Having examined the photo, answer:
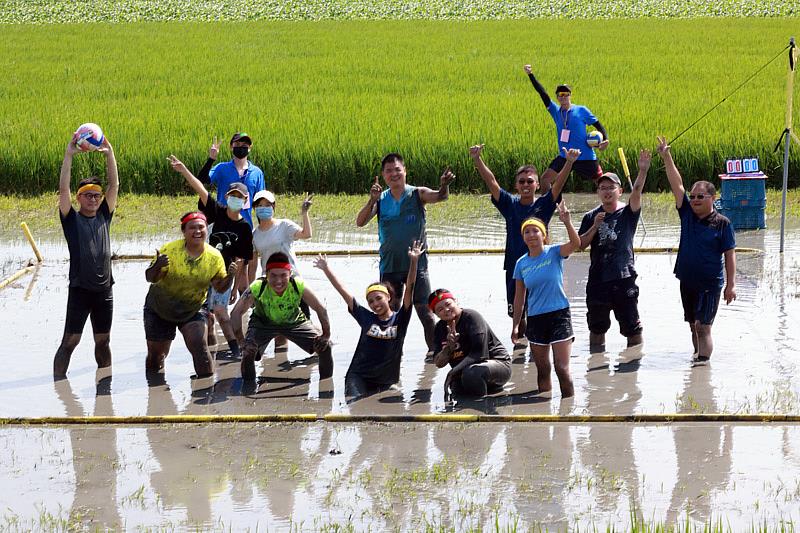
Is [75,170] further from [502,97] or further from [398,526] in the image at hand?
[398,526]

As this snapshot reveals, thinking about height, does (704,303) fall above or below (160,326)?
above

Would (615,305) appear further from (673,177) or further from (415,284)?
(415,284)

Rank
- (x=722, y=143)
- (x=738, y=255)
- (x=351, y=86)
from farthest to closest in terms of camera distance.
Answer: (x=351, y=86)
(x=722, y=143)
(x=738, y=255)

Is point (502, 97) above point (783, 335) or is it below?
above

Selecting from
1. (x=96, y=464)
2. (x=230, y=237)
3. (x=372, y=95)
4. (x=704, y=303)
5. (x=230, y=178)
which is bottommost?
(x=96, y=464)

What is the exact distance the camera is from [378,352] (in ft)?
32.4

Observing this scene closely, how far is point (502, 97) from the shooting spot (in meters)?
27.8

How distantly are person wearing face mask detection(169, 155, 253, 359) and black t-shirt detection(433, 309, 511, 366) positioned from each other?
7.29 ft

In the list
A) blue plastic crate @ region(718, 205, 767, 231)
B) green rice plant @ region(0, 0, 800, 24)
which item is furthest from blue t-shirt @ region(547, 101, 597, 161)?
green rice plant @ region(0, 0, 800, 24)

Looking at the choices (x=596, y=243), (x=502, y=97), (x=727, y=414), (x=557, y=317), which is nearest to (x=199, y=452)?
(x=557, y=317)

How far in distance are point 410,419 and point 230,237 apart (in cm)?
315

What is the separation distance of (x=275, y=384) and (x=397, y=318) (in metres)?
1.13

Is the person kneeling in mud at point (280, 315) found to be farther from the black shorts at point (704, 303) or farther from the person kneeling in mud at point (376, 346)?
the black shorts at point (704, 303)

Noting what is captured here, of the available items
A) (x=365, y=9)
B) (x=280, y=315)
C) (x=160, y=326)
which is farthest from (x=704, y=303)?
(x=365, y=9)
